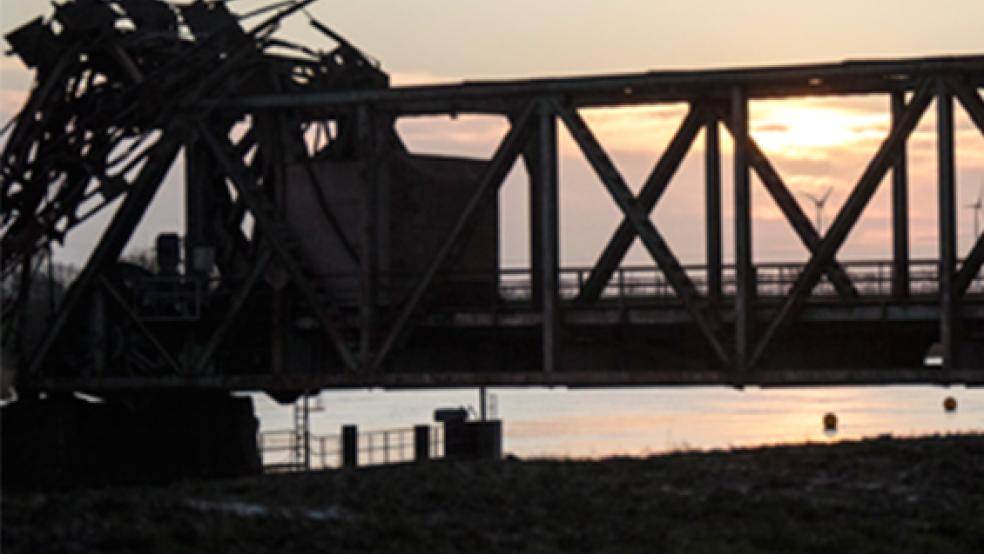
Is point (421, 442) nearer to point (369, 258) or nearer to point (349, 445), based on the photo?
point (349, 445)

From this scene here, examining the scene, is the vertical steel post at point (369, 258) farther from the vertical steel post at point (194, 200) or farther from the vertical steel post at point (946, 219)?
the vertical steel post at point (946, 219)

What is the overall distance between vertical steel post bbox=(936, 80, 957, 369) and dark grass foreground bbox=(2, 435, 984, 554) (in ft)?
12.1

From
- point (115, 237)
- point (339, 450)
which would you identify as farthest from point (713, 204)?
point (339, 450)

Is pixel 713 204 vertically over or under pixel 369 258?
over

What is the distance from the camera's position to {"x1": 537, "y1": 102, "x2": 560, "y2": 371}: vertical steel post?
4625 cm

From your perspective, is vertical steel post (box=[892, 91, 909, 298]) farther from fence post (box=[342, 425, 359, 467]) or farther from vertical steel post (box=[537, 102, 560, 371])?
fence post (box=[342, 425, 359, 467])

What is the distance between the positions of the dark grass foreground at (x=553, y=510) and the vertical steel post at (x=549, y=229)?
6.29 meters

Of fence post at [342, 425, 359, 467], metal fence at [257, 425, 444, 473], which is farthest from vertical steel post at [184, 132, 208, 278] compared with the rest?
fence post at [342, 425, 359, 467]

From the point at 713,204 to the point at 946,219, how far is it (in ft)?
17.6

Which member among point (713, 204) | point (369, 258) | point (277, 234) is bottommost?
point (369, 258)

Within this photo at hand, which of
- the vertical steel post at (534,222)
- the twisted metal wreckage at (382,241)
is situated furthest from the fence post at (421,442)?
the vertical steel post at (534,222)

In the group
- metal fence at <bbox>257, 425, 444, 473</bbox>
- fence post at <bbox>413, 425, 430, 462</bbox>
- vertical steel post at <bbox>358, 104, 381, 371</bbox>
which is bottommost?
metal fence at <bbox>257, 425, 444, 473</bbox>

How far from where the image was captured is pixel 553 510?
1303 inches

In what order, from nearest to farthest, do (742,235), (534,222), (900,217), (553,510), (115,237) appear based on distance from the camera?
(553,510) < (742,235) < (900,217) < (534,222) < (115,237)
